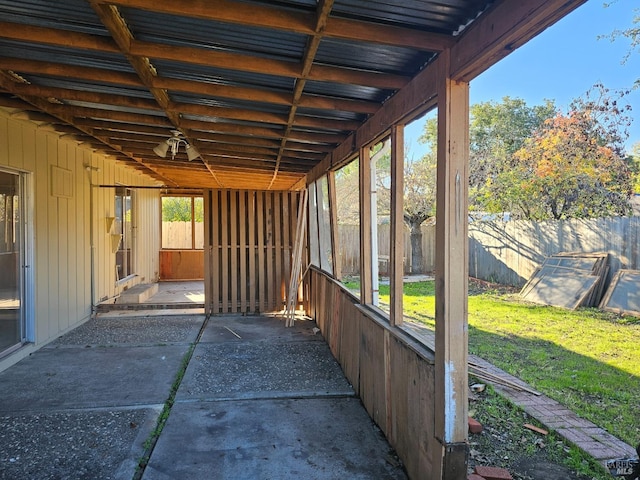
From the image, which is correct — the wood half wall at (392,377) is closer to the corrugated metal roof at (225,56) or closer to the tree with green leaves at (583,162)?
the corrugated metal roof at (225,56)

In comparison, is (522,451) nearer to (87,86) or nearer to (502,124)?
(87,86)

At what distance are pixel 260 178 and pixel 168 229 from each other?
5555 millimetres

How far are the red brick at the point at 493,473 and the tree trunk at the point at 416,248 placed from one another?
32.0 ft

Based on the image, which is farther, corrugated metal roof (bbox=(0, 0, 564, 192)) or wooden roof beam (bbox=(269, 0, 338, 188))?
corrugated metal roof (bbox=(0, 0, 564, 192))

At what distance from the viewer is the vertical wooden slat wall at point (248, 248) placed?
22.2 feet

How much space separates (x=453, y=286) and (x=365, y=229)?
5.01 ft

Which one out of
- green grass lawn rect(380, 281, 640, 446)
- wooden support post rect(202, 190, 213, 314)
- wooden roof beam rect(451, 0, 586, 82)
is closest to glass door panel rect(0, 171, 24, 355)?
wooden support post rect(202, 190, 213, 314)

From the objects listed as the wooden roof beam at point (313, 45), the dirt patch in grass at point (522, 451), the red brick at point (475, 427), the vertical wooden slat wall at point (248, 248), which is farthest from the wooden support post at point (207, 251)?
the red brick at point (475, 427)

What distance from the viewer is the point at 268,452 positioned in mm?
2557

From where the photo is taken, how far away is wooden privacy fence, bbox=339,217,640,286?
23.5 ft

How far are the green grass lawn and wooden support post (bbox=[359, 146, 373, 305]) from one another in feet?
5.87

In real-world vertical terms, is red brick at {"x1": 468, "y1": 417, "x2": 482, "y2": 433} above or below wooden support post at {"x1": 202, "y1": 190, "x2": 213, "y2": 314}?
below

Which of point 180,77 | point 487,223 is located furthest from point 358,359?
point 487,223

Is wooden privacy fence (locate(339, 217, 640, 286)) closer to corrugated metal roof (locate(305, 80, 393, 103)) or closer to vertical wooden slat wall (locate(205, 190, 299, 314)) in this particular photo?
vertical wooden slat wall (locate(205, 190, 299, 314))
